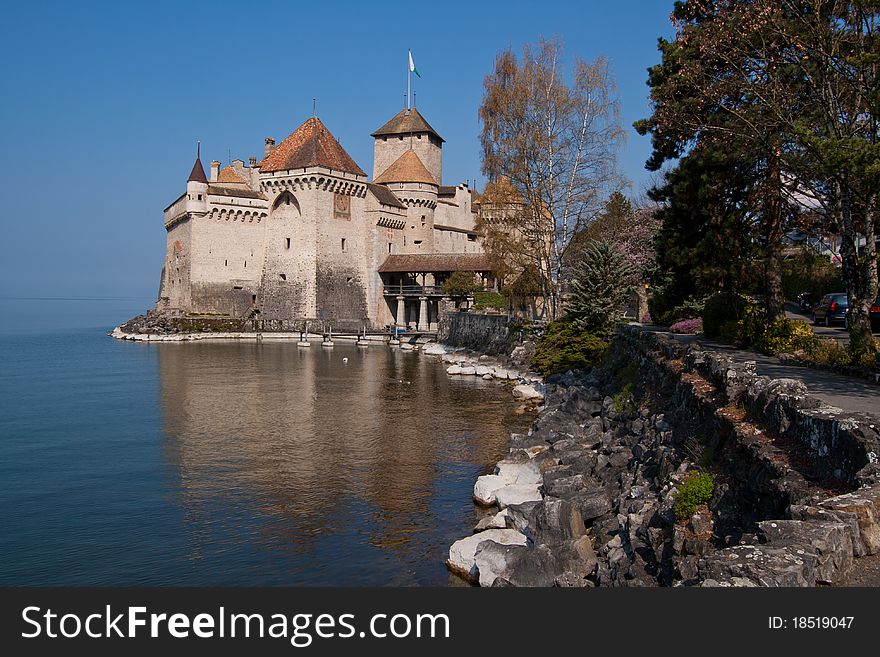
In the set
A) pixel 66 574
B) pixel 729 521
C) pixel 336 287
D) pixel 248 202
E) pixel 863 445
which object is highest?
pixel 248 202

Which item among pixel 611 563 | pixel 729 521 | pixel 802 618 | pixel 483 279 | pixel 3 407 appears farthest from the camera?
pixel 483 279

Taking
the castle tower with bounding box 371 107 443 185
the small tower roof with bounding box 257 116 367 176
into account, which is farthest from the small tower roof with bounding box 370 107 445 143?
the small tower roof with bounding box 257 116 367 176

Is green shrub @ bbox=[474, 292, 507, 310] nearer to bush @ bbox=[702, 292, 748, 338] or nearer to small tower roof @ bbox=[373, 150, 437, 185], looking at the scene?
small tower roof @ bbox=[373, 150, 437, 185]

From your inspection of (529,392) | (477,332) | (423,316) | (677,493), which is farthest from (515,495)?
(423,316)

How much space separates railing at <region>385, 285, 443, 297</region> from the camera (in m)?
55.6

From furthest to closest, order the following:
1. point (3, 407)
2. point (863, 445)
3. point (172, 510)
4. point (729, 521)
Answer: point (3, 407), point (172, 510), point (729, 521), point (863, 445)

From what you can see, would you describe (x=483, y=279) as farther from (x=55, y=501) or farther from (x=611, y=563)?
(x=611, y=563)

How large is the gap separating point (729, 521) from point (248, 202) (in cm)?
5436

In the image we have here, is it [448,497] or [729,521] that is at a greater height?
[729,521]

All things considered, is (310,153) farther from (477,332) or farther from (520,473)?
(520,473)

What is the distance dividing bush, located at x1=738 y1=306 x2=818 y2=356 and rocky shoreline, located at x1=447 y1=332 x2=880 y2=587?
2.33 meters

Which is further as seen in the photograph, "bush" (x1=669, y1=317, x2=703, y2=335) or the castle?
the castle

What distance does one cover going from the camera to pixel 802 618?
451 cm

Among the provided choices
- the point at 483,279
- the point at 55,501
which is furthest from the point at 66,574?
the point at 483,279
